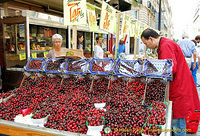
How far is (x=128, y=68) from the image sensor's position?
2.78m

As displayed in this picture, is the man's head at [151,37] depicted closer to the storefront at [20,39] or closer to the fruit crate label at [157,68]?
the fruit crate label at [157,68]

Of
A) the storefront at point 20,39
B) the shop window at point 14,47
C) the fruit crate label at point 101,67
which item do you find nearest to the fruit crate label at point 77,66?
the fruit crate label at point 101,67

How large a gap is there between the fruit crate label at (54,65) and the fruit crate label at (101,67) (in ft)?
1.91

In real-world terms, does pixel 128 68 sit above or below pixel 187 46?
below

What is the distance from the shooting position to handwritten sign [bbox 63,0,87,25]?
3312mm

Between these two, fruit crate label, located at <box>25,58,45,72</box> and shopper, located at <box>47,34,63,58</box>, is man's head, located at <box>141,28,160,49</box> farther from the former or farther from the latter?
shopper, located at <box>47,34,63,58</box>

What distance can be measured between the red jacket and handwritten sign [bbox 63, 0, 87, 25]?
1.64 metres

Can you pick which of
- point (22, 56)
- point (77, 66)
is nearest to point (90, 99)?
point (77, 66)

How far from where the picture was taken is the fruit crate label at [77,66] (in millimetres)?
2921

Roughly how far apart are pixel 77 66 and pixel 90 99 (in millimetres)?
777

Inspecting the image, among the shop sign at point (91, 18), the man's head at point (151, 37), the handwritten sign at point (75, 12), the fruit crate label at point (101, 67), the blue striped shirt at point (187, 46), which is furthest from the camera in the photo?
the blue striped shirt at point (187, 46)

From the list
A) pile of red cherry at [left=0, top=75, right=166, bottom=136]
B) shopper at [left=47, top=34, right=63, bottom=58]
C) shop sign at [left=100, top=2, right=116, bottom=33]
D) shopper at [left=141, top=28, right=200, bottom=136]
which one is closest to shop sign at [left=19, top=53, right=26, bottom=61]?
shopper at [left=47, top=34, right=63, bottom=58]

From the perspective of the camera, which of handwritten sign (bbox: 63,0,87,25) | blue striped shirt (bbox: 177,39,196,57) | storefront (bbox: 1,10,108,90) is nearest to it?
handwritten sign (bbox: 63,0,87,25)

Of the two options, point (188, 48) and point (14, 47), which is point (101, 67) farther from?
point (188, 48)
